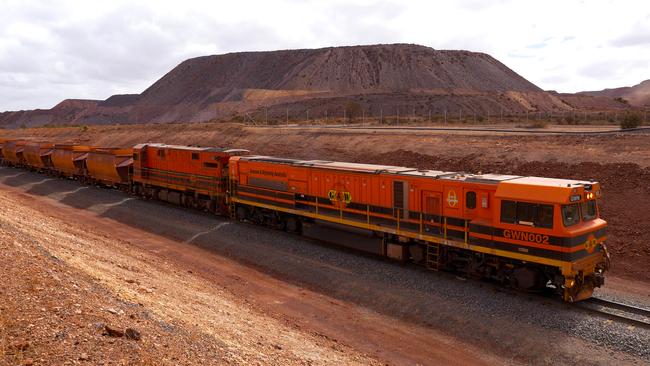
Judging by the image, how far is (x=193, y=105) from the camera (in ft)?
534

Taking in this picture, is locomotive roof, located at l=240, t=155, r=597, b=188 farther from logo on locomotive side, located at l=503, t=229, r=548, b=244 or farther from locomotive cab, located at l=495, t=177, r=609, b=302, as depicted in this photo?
logo on locomotive side, located at l=503, t=229, r=548, b=244

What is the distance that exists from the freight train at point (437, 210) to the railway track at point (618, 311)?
17.8 inches

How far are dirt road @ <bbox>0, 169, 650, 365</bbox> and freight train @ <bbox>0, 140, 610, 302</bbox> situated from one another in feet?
3.14

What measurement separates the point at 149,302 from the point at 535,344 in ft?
34.4

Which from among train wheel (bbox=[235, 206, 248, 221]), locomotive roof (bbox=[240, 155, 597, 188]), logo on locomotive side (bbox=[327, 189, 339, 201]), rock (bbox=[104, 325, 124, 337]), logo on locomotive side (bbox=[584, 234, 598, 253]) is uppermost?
locomotive roof (bbox=[240, 155, 597, 188])

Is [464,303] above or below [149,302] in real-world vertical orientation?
below

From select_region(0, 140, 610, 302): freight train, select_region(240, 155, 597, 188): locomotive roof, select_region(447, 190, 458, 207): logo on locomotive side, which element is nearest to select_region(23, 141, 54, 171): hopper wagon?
select_region(0, 140, 610, 302): freight train

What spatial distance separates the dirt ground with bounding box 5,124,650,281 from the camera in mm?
24188

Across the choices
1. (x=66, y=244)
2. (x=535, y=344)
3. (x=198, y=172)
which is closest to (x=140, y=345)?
(x=535, y=344)

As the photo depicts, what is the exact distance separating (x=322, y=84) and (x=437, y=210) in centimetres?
13660

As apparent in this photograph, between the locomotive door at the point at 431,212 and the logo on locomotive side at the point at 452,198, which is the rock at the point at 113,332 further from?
the logo on locomotive side at the point at 452,198

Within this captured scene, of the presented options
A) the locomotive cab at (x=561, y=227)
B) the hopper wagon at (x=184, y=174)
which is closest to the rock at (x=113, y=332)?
the locomotive cab at (x=561, y=227)

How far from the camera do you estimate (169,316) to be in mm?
12680

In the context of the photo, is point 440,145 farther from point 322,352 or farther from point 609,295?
point 322,352
